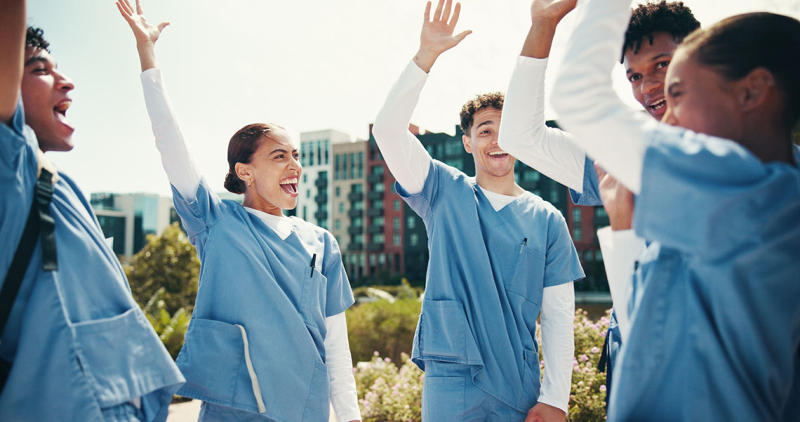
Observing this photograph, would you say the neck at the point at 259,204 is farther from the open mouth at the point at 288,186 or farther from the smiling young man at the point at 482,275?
the smiling young man at the point at 482,275

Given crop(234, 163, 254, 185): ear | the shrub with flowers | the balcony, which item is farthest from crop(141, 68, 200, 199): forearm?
the balcony

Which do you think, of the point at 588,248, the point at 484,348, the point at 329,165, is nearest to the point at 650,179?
the point at 484,348

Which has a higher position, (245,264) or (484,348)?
(245,264)

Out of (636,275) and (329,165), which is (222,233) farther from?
(329,165)

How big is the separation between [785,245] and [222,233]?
203 centimetres

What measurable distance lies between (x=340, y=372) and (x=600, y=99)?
1.87m

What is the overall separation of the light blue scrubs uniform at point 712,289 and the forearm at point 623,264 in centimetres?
14

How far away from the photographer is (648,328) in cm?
115

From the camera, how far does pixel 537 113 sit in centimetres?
175

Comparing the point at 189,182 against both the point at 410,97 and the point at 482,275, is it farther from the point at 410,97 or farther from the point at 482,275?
the point at 482,275

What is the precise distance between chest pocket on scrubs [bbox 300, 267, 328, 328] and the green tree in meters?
14.2

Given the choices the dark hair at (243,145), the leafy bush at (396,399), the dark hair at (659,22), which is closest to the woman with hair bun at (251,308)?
the dark hair at (243,145)

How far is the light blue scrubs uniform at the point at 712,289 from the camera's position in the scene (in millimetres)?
1046

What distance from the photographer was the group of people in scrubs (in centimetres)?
109
